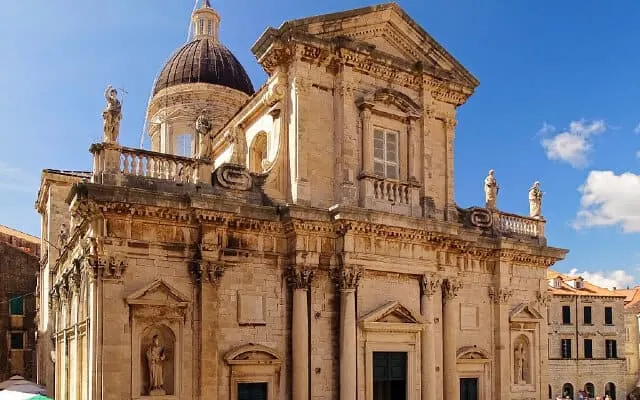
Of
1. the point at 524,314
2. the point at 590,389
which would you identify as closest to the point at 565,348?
the point at 590,389

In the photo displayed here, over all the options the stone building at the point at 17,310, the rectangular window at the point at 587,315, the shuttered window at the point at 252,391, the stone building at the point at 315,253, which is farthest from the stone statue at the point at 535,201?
the rectangular window at the point at 587,315

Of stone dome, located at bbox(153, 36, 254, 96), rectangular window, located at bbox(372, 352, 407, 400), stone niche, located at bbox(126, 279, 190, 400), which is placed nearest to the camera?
stone niche, located at bbox(126, 279, 190, 400)

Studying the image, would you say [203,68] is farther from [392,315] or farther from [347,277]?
[392,315]

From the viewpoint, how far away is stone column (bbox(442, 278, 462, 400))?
17.6 metres

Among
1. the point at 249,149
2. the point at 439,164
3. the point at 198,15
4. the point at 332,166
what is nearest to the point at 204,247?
the point at 332,166

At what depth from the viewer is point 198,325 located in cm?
1427

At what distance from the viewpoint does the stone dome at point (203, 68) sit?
79.0ft

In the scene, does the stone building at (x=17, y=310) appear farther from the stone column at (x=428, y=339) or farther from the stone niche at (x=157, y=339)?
the stone column at (x=428, y=339)

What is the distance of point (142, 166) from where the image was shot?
47.4 feet

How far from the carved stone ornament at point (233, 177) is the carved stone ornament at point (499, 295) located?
7.72 metres

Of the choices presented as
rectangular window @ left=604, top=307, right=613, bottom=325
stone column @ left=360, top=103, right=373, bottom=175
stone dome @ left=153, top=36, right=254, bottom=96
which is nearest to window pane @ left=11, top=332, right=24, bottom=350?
stone dome @ left=153, top=36, right=254, bottom=96

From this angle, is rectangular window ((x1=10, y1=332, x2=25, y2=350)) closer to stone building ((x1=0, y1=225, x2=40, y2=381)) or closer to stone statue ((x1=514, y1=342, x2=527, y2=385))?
stone building ((x1=0, y1=225, x2=40, y2=381))

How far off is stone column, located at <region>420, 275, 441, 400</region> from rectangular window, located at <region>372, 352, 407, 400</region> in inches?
20.1

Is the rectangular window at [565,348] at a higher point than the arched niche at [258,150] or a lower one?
lower
